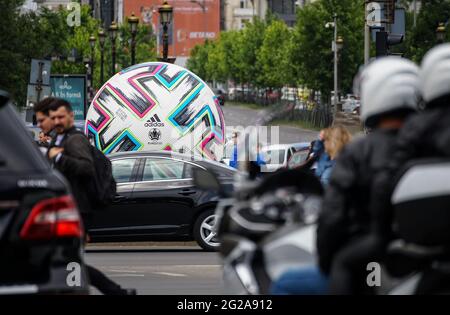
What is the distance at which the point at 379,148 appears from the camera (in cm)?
648

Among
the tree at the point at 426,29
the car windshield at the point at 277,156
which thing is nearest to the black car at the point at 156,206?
the car windshield at the point at 277,156

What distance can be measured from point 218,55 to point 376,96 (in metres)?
170

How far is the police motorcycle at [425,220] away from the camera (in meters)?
6.06

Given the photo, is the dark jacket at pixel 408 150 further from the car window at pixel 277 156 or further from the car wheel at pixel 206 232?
the car window at pixel 277 156

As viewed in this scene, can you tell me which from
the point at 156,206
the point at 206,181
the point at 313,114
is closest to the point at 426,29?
the point at 313,114

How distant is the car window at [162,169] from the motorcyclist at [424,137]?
1452cm

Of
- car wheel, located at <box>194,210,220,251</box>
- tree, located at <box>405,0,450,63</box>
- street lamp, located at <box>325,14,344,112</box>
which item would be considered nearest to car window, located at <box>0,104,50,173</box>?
car wheel, located at <box>194,210,220,251</box>

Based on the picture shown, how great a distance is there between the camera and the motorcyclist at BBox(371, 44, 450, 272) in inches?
248

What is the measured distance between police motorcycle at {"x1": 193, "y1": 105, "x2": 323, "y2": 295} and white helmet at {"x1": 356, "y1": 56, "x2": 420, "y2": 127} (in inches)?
18.5

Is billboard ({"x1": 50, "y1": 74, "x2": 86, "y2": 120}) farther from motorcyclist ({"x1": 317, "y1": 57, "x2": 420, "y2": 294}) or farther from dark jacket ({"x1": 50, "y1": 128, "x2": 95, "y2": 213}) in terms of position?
motorcyclist ({"x1": 317, "y1": 57, "x2": 420, "y2": 294})

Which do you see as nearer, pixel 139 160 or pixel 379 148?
pixel 379 148
